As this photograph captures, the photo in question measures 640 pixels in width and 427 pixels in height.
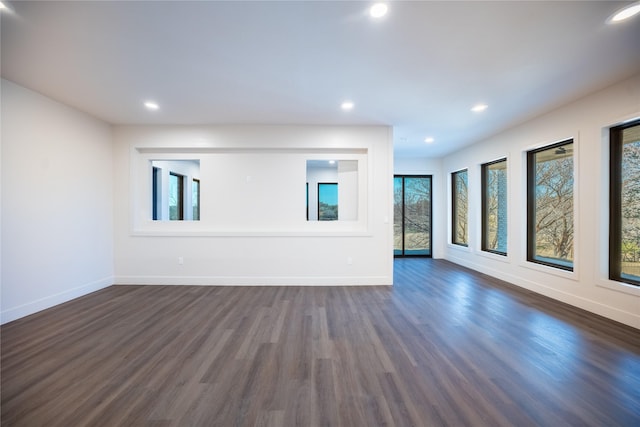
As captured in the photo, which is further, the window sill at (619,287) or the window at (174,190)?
the window at (174,190)

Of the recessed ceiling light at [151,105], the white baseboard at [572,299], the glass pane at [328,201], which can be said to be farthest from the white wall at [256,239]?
the white baseboard at [572,299]

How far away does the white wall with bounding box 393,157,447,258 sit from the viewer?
6.86 meters

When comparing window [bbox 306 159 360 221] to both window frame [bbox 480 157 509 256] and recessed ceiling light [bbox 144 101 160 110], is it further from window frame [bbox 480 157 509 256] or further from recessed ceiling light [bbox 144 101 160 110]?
window frame [bbox 480 157 509 256]

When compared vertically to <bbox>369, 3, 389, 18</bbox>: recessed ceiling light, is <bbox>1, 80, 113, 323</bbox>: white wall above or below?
below

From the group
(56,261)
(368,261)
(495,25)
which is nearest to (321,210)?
(368,261)

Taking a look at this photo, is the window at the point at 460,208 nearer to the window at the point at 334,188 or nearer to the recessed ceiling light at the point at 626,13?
the window at the point at 334,188

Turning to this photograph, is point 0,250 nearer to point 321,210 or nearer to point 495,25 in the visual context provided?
point 321,210

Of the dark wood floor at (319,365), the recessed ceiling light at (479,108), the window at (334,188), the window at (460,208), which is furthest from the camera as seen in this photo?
the window at (460,208)

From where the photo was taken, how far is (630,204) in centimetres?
296

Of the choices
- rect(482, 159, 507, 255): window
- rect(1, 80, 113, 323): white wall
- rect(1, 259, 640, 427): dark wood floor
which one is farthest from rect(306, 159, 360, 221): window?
rect(1, 80, 113, 323): white wall

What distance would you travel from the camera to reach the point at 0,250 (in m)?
2.80

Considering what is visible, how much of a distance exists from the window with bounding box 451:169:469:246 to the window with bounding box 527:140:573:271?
1.70m

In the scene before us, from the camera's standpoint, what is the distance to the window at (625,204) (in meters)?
2.90

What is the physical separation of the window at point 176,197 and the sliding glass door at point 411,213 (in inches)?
213
